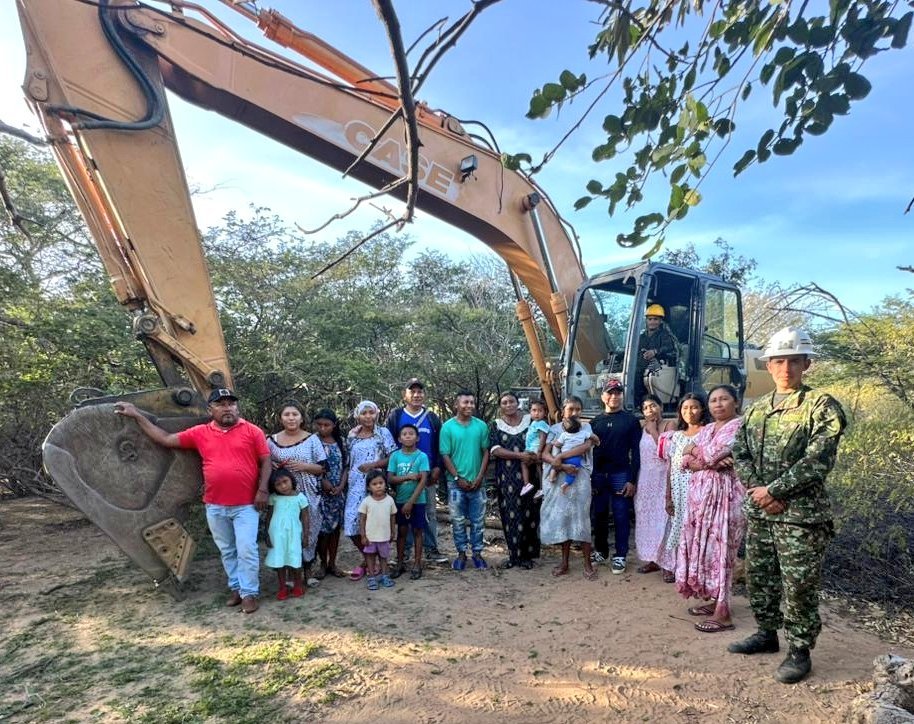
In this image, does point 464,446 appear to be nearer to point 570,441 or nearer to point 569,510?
point 570,441

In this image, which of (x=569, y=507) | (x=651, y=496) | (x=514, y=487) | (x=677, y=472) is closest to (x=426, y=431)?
(x=514, y=487)

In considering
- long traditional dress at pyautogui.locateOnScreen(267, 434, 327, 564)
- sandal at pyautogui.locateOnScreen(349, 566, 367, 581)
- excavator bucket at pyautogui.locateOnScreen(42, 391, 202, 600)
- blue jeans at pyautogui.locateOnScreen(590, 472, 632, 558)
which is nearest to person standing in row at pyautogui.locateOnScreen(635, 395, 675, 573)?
blue jeans at pyautogui.locateOnScreen(590, 472, 632, 558)

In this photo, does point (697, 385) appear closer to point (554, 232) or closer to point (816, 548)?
point (554, 232)

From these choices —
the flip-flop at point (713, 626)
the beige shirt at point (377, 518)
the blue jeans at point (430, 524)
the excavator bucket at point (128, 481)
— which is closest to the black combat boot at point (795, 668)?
the flip-flop at point (713, 626)

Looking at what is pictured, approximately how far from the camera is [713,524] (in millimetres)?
3650

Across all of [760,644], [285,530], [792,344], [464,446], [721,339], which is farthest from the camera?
[721,339]

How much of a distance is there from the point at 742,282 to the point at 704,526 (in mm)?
15174

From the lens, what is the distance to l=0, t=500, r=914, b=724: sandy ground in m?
2.68

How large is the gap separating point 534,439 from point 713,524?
5.35 ft

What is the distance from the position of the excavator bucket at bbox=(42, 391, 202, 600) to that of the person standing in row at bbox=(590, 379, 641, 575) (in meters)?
3.17

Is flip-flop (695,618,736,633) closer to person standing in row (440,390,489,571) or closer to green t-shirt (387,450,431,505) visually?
person standing in row (440,390,489,571)

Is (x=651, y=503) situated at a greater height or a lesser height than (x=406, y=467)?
lesser

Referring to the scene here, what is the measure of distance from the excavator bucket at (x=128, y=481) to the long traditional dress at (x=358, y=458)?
1199 mm

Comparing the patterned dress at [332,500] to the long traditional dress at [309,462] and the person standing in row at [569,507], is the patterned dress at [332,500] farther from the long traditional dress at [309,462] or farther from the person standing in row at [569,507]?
the person standing in row at [569,507]
